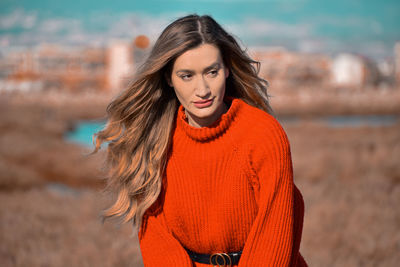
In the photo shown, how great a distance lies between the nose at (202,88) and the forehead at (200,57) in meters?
0.05

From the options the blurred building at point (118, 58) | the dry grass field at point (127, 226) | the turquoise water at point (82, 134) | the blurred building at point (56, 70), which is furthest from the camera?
the blurred building at point (118, 58)

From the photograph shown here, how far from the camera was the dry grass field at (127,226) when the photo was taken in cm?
465

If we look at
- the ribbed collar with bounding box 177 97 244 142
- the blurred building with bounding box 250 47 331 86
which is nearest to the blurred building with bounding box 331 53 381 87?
the blurred building with bounding box 250 47 331 86

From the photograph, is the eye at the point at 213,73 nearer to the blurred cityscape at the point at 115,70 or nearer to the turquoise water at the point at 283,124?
the turquoise water at the point at 283,124

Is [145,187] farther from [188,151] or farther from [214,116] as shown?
[214,116]

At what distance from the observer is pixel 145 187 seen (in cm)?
206

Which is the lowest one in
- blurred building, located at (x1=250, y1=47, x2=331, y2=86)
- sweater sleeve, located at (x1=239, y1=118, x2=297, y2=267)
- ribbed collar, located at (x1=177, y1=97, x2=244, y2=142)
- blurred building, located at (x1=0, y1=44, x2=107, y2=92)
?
blurred building, located at (x1=250, y1=47, x2=331, y2=86)

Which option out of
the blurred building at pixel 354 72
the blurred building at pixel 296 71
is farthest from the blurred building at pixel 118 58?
the blurred building at pixel 354 72

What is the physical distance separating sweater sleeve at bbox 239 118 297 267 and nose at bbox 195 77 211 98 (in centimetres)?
28

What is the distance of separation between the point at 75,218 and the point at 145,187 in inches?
176

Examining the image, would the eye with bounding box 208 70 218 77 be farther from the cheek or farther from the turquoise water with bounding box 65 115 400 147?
the turquoise water with bounding box 65 115 400 147

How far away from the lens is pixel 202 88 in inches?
71.8

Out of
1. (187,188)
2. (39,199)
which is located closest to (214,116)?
(187,188)

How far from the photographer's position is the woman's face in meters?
1.83
